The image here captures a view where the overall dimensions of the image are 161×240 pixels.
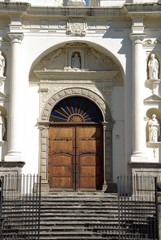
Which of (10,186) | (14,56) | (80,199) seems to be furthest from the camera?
(14,56)

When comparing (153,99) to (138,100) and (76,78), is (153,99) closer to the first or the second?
(138,100)

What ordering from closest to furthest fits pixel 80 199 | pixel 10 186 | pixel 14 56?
1. pixel 80 199
2. pixel 10 186
3. pixel 14 56

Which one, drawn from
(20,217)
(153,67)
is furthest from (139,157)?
(20,217)

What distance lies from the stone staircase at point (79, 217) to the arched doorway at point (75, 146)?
231cm

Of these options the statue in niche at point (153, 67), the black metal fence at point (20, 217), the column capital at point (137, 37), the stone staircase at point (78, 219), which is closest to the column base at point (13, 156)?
the black metal fence at point (20, 217)

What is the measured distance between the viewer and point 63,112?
1884cm

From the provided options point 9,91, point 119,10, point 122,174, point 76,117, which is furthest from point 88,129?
point 119,10

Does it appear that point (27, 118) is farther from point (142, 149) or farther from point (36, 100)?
A: point (142, 149)

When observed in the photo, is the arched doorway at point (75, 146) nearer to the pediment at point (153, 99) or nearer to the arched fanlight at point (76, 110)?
the arched fanlight at point (76, 110)

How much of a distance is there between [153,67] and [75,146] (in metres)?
4.12

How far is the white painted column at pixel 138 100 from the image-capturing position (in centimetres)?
1733

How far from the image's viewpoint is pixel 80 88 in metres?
18.7

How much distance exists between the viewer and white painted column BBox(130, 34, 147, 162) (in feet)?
56.9

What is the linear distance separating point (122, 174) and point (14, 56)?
5.82 meters
